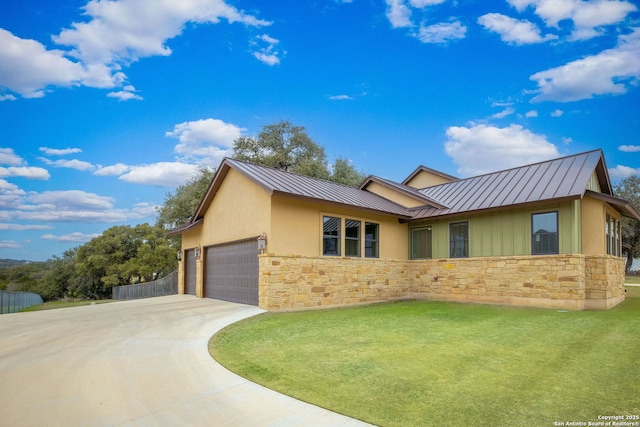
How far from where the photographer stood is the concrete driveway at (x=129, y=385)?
12.7 ft

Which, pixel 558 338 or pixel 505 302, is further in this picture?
pixel 505 302

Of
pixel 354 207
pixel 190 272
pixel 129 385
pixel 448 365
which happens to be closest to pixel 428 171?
pixel 354 207

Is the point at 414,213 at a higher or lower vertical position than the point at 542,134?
lower

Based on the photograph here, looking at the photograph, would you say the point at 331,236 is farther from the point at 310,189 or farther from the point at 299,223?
the point at 310,189

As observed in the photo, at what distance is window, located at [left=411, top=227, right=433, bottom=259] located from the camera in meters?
15.5

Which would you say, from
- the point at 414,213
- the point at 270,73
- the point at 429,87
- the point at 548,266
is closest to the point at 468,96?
the point at 429,87

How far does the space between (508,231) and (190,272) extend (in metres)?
14.7

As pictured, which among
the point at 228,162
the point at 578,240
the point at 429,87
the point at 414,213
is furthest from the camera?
the point at 429,87

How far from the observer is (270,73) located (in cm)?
2175

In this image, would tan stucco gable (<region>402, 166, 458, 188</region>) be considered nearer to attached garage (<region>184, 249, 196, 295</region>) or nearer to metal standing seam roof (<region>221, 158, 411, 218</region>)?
metal standing seam roof (<region>221, 158, 411, 218</region>)

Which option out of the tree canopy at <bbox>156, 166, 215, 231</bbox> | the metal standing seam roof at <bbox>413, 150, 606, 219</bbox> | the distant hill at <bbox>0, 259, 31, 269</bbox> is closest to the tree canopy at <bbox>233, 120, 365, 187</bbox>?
the tree canopy at <bbox>156, 166, 215, 231</bbox>

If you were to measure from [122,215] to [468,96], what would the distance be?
30.4 meters

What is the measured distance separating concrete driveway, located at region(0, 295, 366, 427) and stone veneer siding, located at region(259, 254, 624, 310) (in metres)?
3.51

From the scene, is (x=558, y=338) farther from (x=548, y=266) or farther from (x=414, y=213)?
(x=414, y=213)
